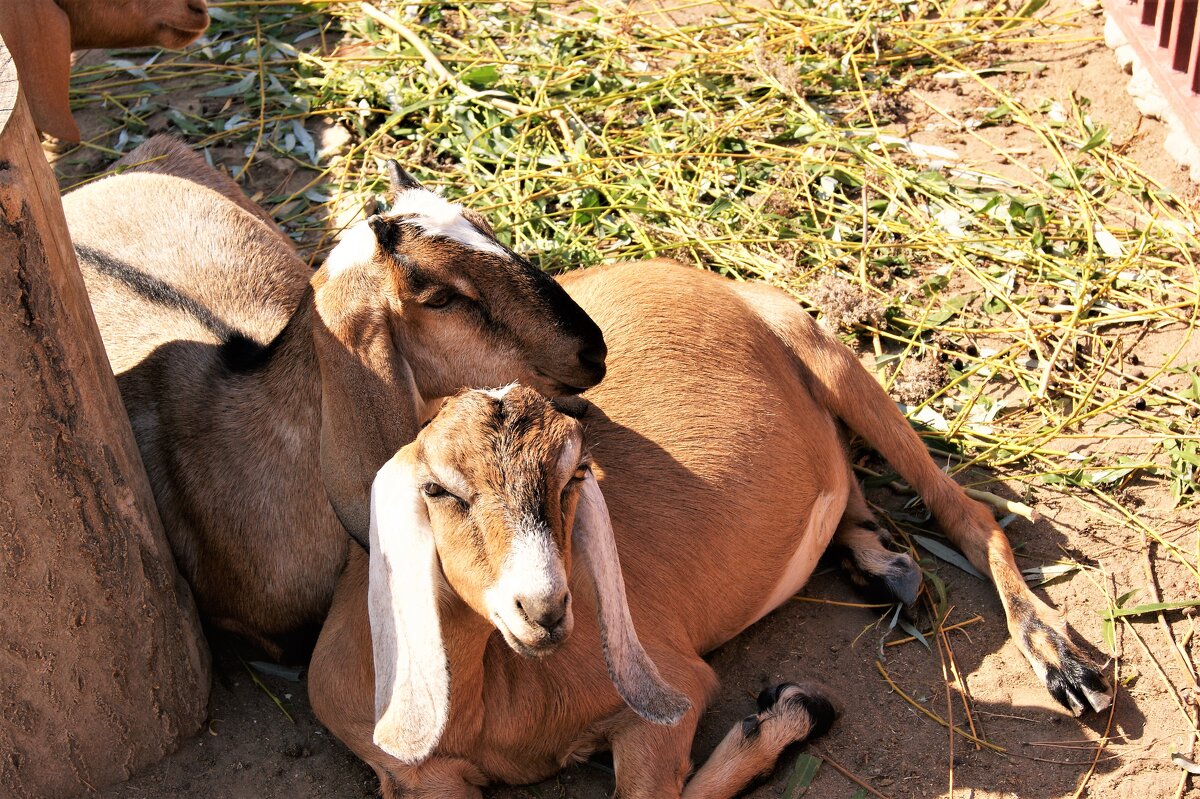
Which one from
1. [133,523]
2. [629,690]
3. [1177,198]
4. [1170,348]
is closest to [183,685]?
[133,523]

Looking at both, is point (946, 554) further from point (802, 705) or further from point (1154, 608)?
point (802, 705)

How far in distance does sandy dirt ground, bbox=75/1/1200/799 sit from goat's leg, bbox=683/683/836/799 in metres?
0.08

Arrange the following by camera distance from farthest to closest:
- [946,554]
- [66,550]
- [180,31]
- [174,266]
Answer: [180,31] < [174,266] < [946,554] < [66,550]

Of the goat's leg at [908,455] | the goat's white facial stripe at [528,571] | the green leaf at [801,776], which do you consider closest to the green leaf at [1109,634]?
the goat's leg at [908,455]

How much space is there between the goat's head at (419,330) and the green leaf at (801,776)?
137cm

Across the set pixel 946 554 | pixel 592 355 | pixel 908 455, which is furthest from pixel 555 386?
pixel 946 554

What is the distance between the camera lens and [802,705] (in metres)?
4.09

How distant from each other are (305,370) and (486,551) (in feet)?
4.44

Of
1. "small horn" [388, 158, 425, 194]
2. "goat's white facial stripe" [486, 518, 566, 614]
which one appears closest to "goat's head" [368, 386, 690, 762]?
"goat's white facial stripe" [486, 518, 566, 614]

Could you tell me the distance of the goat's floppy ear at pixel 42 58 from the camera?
17.4 ft

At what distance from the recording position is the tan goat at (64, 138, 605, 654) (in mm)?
3955

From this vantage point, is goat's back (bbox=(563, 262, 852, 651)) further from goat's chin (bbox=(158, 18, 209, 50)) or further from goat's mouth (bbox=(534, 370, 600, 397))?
goat's chin (bbox=(158, 18, 209, 50))

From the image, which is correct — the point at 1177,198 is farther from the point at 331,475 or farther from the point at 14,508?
the point at 14,508

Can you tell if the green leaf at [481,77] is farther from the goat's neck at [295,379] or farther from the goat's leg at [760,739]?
the goat's leg at [760,739]
